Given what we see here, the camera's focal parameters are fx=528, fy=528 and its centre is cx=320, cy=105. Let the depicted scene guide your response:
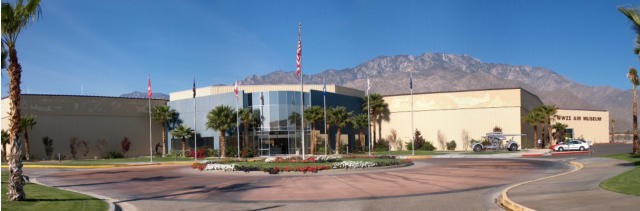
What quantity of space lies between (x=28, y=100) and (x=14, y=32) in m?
46.3

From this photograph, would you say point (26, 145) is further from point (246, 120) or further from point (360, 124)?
point (360, 124)

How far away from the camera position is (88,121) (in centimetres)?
5981

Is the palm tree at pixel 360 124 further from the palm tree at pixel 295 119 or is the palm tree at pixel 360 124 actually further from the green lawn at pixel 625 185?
the green lawn at pixel 625 185

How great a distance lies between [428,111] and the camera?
2704 inches

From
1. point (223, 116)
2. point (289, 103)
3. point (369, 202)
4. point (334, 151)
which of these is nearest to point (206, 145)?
point (223, 116)

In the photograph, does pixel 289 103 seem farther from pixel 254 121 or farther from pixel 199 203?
pixel 199 203

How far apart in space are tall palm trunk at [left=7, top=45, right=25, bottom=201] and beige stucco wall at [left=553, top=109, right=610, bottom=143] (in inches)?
3699

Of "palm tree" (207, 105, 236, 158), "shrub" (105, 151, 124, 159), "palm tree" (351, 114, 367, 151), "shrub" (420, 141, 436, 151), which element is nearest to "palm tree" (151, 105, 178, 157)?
"shrub" (105, 151, 124, 159)

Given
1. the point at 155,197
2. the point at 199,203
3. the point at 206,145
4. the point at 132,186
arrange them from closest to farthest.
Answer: the point at 199,203 → the point at 155,197 → the point at 132,186 → the point at 206,145

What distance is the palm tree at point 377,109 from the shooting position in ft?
231

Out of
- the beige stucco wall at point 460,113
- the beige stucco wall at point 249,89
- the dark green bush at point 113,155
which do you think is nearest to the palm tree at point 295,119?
the beige stucco wall at point 249,89

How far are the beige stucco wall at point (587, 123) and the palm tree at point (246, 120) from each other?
61691mm

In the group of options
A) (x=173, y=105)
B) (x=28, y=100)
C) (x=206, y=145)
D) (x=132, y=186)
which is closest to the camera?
(x=132, y=186)

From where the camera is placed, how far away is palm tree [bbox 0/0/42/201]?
14.4 m
